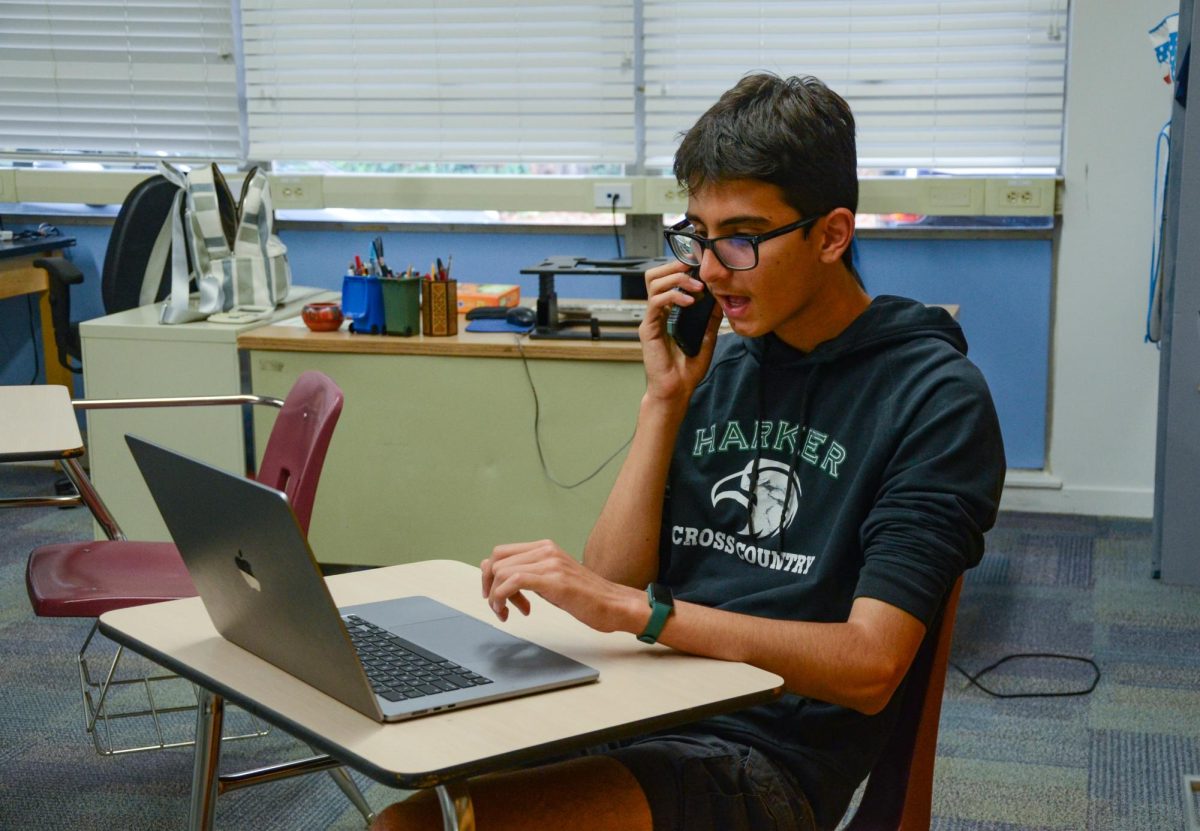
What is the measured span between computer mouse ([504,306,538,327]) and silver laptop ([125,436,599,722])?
2.03m

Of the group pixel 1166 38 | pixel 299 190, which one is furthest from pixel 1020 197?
pixel 299 190

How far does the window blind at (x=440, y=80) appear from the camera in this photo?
4574mm

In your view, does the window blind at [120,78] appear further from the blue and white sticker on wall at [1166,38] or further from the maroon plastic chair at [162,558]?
the blue and white sticker on wall at [1166,38]

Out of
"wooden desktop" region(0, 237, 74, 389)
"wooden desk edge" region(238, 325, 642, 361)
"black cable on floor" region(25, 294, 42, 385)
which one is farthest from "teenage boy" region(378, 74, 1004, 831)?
"black cable on floor" region(25, 294, 42, 385)

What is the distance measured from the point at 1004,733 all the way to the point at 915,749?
1.46m

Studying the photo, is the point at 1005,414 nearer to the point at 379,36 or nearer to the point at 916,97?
the point at 916,97

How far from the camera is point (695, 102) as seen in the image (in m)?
4.54

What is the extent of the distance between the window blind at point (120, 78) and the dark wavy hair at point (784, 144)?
385 cm

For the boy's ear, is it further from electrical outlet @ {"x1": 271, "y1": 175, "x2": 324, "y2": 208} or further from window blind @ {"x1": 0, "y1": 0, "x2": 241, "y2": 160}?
window blind @ {"x1": 0, "y1": 0, "x2": 241, "y2": 160}

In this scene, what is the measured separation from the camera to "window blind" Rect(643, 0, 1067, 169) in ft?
14.0

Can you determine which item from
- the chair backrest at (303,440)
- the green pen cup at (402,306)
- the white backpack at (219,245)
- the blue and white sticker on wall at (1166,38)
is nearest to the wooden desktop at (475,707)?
the chair backrest at (303,440)

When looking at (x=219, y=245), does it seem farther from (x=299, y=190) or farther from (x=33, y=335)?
(x=33, y=335)

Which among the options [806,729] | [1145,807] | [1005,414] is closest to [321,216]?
[1005,414]

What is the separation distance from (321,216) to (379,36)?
67 centimetres
